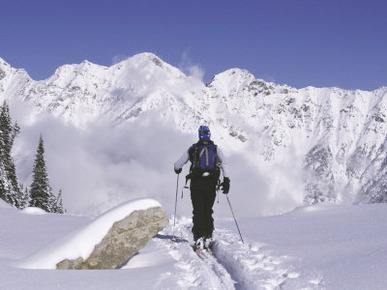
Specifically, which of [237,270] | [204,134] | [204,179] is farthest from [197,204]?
[237,270]

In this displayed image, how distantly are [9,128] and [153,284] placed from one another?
141 feet

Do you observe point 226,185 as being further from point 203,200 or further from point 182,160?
point 182,160

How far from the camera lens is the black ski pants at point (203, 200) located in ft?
34.4

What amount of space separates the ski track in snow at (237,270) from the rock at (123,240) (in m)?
0.89

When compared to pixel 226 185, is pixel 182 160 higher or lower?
higher

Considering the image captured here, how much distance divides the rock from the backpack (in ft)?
4.75

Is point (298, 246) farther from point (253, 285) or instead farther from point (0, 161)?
point (0, 161)

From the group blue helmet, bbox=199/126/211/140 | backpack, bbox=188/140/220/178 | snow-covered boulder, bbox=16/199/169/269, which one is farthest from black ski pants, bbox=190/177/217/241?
blue helmet, bbox=199/126/211/140

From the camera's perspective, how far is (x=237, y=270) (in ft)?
23.5

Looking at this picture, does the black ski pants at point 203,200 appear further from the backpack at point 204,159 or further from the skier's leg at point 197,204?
the backpack at point 204,159

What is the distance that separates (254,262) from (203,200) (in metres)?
3.45

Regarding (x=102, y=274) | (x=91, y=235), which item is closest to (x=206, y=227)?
(x=91, y=235)

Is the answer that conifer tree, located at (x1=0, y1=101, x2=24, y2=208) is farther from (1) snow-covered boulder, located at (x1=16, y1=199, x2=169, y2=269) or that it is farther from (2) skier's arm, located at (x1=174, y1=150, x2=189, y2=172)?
(1) snow-covered boulder, located at (x1=16, y1=199, x2=169, y2=269)

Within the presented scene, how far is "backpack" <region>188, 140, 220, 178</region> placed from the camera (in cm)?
1035
